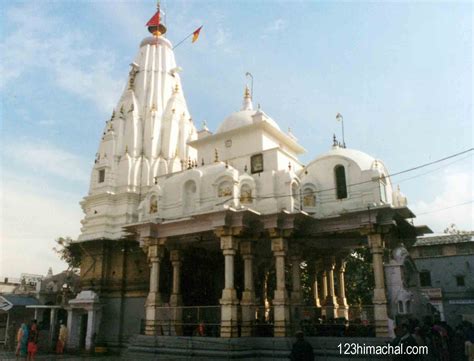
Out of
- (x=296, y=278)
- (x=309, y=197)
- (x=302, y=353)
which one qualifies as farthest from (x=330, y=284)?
(x=302, y=353)

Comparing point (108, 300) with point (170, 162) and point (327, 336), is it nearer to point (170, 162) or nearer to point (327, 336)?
point (170, 162)

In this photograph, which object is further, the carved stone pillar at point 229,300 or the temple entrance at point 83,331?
the temple entrance at point 83,331

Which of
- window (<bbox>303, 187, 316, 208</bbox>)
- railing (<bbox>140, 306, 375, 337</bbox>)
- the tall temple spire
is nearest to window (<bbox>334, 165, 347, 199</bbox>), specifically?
window (<bbox>303, 187, 316, 208</bbox>)

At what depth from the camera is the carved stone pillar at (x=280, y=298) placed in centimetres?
1719

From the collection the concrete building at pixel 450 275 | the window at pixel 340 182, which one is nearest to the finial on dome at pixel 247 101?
the window at pixel 340 182

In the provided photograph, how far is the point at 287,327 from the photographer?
1723 cm

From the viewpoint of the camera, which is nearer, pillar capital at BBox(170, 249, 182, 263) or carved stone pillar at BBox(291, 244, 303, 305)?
carved stone pillar at BBox(291, 244, 303, 305)

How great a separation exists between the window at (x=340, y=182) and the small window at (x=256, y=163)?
367cm

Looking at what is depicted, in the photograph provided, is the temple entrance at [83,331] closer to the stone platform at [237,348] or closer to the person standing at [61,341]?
the person standing at [61,341]

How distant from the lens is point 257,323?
18.2 meters

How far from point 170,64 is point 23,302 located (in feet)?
65.1

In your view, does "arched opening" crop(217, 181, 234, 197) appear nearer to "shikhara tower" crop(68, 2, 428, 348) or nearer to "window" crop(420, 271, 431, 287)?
"shikhara tower" crop(68, 2, 428, 348)

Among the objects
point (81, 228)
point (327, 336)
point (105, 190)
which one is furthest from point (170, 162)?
point (327, 336)

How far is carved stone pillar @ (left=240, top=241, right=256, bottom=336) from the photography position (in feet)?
58.5
